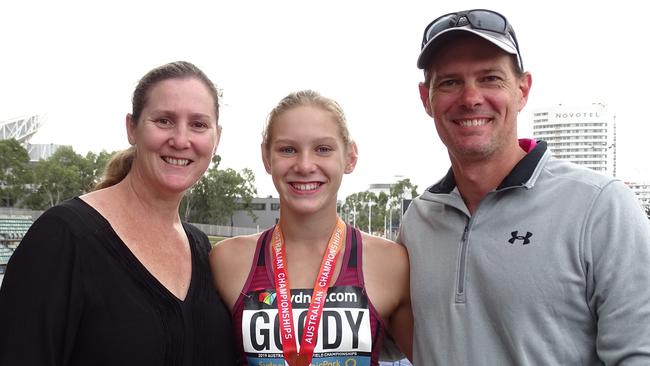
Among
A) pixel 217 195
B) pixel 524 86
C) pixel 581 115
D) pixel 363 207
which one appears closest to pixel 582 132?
pixel 581 115

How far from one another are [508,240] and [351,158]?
4.29 feet

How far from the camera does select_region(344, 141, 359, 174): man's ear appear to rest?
11.8ft

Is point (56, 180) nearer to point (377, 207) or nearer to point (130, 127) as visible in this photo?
point (377, 207)

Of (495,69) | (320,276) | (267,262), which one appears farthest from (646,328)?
(267,262)

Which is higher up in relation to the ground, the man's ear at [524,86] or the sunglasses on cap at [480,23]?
the sunglasses on cap at [480,23]

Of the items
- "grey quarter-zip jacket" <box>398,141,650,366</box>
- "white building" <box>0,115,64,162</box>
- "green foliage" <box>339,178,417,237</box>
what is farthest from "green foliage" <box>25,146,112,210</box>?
"grey quarter-zip jacket" <box>398,141,650,366</box>

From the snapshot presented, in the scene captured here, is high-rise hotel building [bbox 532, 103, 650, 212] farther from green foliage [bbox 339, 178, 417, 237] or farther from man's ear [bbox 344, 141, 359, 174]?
man's ear [bbox 344, 141, 359, 174]

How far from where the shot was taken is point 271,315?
3160mm

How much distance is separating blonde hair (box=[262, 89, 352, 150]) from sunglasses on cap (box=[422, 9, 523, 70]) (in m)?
0.75

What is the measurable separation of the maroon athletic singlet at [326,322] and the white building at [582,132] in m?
106

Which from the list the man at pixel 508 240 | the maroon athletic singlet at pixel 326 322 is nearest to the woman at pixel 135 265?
the maroon athletic singlet at pixel 326 322

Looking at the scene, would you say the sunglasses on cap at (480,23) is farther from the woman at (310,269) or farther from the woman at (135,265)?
the woman at (135,265)

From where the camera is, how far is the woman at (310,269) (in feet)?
10.2

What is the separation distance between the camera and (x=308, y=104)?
11.3 feet
